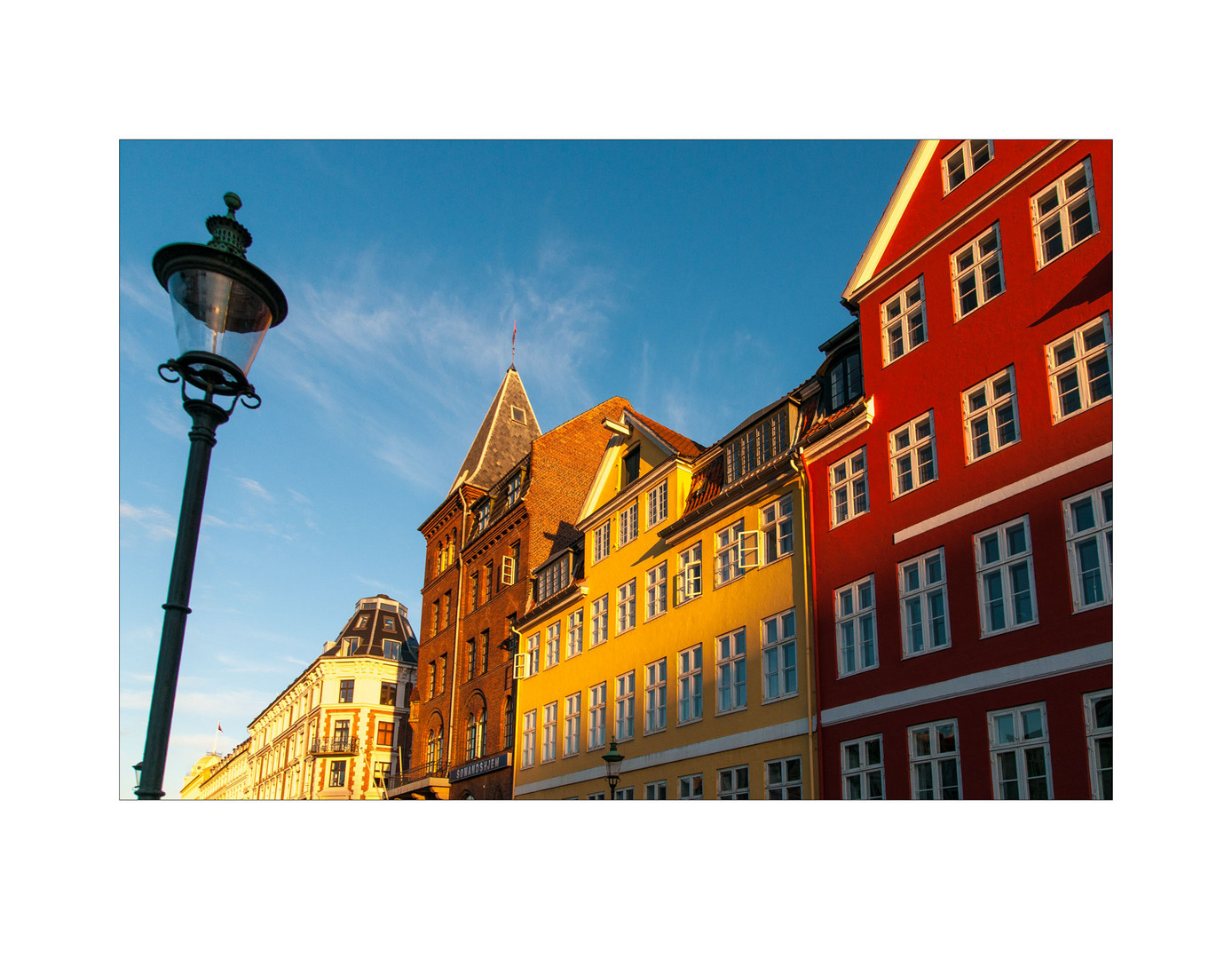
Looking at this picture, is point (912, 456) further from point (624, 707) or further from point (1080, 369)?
point (624, 707)

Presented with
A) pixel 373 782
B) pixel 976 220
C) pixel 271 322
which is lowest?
pixel 373 782

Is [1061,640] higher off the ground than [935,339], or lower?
lower

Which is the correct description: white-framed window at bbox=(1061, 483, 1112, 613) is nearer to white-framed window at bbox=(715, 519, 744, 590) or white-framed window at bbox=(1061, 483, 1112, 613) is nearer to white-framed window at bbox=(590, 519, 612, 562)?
white-framed window at bbox=(715, 519, 744, 590)

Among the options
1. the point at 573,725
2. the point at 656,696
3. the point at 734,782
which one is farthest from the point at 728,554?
the point at 573,725

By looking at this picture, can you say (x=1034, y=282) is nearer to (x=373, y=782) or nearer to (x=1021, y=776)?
(x=1021, y=776)

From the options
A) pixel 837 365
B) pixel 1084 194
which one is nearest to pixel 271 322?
pixel 1084 194

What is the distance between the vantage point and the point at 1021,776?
Result: 16828 millimetres

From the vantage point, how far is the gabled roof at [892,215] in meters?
22.0

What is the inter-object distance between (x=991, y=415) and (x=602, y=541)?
17.8m

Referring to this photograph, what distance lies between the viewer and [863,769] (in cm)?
2036

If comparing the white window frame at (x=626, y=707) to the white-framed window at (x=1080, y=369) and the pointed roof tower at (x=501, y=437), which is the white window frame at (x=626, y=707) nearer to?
the white-framed window at (x=1080, y=369)

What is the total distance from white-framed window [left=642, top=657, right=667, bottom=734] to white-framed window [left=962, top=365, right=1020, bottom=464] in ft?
40.7

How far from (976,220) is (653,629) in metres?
14.8

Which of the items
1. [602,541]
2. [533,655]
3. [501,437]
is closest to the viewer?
[602,541]
